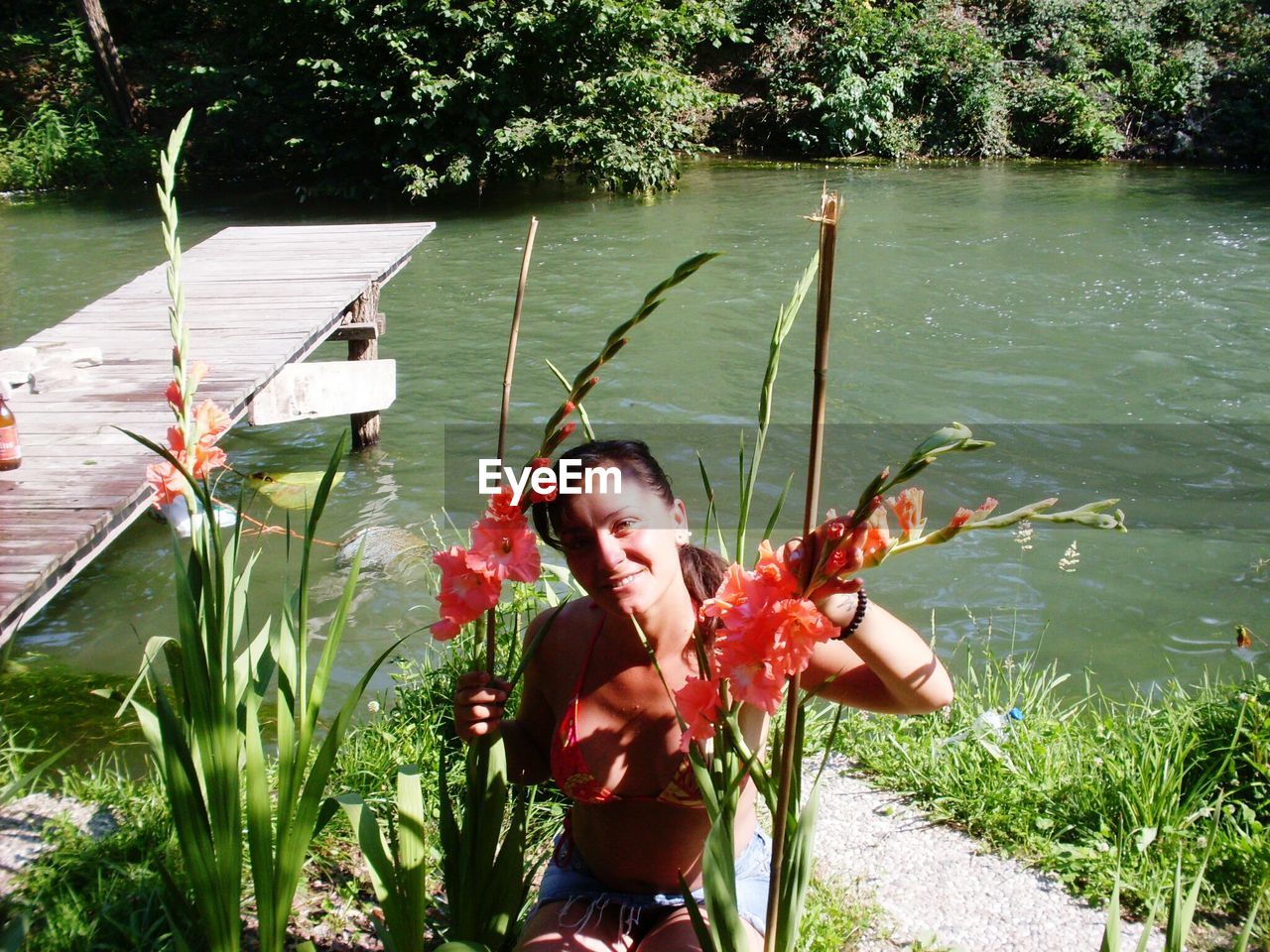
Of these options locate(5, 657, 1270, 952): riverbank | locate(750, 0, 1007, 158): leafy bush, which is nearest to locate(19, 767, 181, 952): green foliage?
locate(5, 657, 1270, 952): riverbank

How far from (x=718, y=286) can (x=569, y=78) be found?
5.35 m

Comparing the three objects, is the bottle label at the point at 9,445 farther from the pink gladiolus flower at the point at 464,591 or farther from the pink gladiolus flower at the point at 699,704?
the pink gladiolus flower at the point at 699,704

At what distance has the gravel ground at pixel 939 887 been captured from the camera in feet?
8.21

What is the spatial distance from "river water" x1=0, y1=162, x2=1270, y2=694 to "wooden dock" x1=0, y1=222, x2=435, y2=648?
1024 millimetres

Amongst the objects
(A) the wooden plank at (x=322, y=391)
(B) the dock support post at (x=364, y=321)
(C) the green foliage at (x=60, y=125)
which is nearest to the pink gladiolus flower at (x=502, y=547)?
(A) the wooden plank at (x=322, y=391)

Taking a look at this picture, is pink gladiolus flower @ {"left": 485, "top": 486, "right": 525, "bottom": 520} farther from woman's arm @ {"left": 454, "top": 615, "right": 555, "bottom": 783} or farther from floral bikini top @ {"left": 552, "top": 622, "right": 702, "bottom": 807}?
floral bikini top @ {"left": 552, "top": 622, "right": 702, "bottom": 807}

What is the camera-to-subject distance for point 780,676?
1.11 m

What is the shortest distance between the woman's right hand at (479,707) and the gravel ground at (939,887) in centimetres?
121

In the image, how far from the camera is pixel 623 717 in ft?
6.80

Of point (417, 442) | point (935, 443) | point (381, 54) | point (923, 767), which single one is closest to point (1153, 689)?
point (923, 767)

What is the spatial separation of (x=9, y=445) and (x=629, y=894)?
3.58 metres

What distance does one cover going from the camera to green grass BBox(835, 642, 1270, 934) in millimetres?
2701

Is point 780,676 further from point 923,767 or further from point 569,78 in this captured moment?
point 569,78

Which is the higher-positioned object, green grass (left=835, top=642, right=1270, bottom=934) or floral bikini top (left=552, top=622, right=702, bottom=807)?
floral bikini top (left=552, top=622, right=702, bottom=807)
